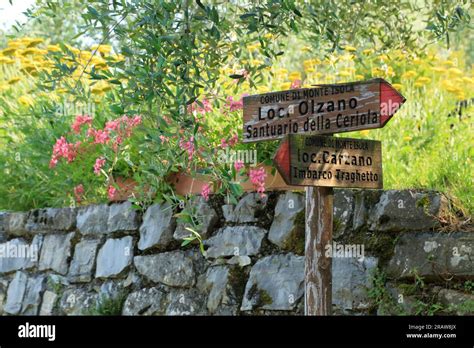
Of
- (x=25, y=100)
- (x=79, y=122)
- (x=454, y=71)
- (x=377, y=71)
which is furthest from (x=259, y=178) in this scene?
(x=25, y=100)

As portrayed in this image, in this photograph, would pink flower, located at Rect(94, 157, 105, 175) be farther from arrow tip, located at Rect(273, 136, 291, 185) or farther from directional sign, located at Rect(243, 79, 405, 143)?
arrow tip, located at Rect(273, 136, 291, 185)

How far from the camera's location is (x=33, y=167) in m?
8.43

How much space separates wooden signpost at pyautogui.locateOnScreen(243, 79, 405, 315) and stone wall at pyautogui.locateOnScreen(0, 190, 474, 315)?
78cm

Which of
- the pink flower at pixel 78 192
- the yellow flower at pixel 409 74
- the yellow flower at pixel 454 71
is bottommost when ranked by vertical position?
the pink flower at pixel 78 192

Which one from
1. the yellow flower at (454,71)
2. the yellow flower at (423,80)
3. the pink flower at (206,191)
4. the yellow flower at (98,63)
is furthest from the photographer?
the yellow flower at (454,71)

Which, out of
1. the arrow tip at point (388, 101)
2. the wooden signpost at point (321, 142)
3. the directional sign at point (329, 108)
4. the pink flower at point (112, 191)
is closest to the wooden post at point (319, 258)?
the wooden signpost at point (321, 142)

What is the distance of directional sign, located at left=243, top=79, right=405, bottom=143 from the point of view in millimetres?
5000

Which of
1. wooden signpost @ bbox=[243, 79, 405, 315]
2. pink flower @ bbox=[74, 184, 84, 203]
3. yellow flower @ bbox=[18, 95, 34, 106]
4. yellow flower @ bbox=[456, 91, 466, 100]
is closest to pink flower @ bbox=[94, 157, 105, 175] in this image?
pink flower @ bbox=[74, 184, 84, 203]

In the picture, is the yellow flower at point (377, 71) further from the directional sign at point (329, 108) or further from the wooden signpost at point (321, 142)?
the directional sign at point (329, 108)

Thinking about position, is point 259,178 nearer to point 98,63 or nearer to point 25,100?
point 98,63

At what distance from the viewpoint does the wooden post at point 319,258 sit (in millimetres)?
5164

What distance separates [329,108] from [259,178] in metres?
1.62

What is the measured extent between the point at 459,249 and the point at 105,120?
375 centimetres

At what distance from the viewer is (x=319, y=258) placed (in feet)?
16.9
